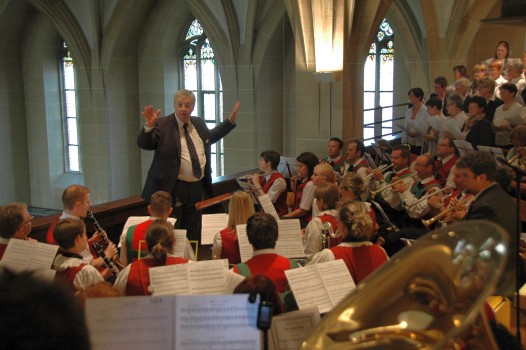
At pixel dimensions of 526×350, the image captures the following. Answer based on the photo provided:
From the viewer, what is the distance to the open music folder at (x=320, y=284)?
11.2 ft

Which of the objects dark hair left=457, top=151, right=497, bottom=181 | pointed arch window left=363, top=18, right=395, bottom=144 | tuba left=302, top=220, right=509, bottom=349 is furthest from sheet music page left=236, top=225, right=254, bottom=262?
pointed arch window left=363, top=18, right=395, bottom=144

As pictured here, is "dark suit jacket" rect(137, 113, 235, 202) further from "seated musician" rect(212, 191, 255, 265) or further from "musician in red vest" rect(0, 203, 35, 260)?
"musician in red vest" rect(0, 203, 35, 260)

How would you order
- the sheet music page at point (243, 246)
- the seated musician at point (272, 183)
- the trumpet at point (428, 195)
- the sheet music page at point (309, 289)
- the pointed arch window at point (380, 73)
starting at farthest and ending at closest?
the pointed arch window at point (380, 73)
the seated musician at point (272, 183)
the trumpet at point (428, 195)
the sheet music page at point (243, 246)
the sheet music page at point (309, 289)

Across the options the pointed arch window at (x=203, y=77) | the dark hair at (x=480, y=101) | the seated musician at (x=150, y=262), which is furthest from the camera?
the pointed arch window at (x=203, y=77)

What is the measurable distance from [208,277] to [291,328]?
27.7 inches

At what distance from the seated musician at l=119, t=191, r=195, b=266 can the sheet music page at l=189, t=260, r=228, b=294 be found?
996mm

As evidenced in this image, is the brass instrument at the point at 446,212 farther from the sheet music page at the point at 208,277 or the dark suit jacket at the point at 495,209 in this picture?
the sheet music page at the point at 208,277

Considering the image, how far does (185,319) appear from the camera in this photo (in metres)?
2.16

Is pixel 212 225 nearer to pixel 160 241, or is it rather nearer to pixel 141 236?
pixel 141 236

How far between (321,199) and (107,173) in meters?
9.97

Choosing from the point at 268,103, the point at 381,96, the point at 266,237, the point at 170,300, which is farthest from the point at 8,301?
the point at 381,96

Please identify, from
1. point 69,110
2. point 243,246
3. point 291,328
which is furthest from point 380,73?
point 291,328

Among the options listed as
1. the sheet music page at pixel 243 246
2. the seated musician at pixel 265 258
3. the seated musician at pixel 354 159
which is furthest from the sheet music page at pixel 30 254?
the seated musician at pixel 354 159

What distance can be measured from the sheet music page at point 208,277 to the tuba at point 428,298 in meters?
1.84
